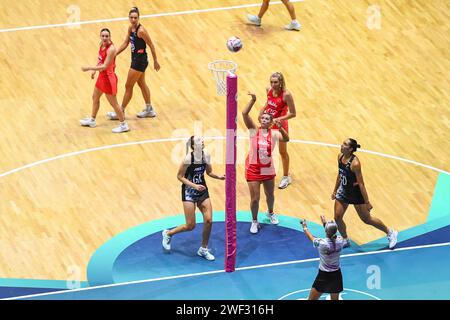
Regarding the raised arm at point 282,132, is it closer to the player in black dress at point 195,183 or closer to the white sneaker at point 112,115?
the player in black dress at point 195,183

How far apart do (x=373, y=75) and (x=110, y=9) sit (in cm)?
567

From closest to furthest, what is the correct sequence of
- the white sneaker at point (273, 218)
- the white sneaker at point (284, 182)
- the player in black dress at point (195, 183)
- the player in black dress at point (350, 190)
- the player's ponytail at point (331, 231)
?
the player's ponytail at point (331, 231) → the player in black dress at point (195, 183) → the player in black dress at point (350, 190) → the white sneaker at point (273, 218) → the white sneaker at point (284, 182)

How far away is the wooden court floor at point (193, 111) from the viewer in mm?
18578

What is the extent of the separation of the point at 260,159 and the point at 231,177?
137cm

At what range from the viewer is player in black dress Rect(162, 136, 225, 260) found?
16.8 m

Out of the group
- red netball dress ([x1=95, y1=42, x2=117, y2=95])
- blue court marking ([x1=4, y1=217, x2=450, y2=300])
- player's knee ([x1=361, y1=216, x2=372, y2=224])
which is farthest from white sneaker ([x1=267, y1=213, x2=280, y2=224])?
red netball dress ([x1=95, y1=42, x2=117, y2=95])

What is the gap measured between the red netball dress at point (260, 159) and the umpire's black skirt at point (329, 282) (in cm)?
267

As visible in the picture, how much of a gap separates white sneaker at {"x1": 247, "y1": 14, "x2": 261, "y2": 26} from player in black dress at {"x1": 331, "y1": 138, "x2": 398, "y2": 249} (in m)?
7.54

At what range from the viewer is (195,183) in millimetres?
16969

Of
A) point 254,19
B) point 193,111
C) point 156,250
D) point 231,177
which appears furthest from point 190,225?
point 254,19

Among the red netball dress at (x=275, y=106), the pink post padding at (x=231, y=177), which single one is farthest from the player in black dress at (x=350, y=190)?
the red netball dress at (x=275, y=106)

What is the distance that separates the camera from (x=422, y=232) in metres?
18.1

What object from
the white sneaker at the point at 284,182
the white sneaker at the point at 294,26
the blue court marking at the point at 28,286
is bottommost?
the blue court marking at the point at 28,286
